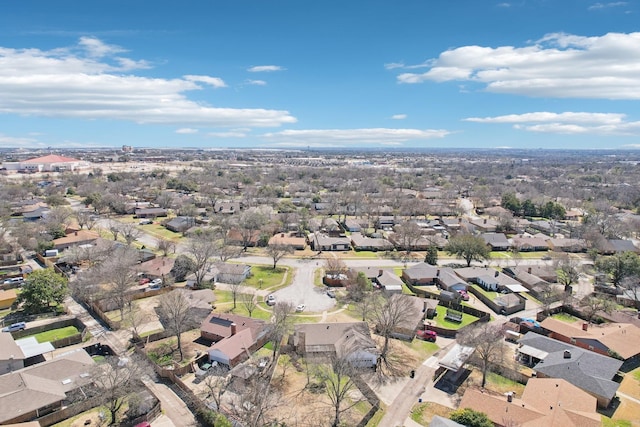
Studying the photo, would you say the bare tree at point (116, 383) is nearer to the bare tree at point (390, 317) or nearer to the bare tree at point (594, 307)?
the bare tree at point (390, 317)

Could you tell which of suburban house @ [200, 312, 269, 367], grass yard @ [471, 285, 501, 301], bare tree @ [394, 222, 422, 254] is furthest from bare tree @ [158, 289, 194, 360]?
bare tree @ [394, 222, 422, 254]

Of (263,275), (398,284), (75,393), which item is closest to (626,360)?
(398,284)

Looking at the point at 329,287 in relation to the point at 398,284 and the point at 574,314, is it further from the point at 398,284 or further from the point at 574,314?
the point at 574,314

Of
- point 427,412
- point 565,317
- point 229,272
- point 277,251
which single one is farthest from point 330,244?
point 427,412

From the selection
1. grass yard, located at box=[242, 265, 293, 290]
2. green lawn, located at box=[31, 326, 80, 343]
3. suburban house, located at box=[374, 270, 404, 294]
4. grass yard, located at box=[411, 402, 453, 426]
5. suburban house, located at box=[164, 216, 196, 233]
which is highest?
suburban house, located at box=[164, 216, 196, 233]

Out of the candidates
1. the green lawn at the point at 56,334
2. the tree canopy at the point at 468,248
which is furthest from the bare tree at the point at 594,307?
the green lawn at the point at 56,334

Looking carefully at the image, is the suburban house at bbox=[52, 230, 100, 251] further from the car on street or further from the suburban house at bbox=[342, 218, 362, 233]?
the car on street

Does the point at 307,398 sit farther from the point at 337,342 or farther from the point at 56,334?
the point at 56,334
